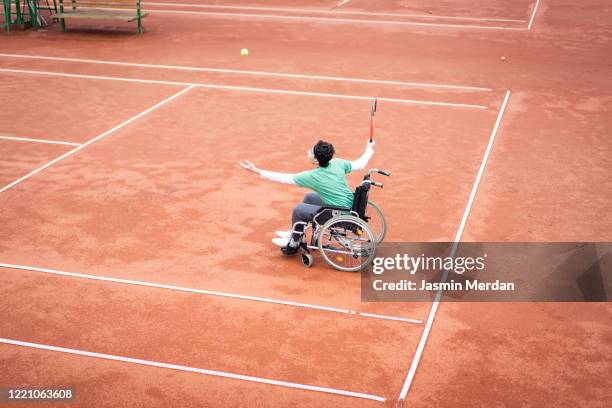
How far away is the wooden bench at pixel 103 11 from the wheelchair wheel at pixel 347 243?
42.7ft

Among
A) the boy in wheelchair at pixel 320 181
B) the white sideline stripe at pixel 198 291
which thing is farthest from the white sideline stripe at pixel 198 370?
the boy in wheelchair at pixel 320 181

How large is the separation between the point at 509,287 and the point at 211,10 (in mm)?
17635

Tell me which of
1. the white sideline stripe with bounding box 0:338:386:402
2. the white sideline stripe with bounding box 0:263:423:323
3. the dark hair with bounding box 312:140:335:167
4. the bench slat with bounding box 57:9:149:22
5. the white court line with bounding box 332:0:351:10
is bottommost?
the white sideline stripe with bounding box 0:338:386:402

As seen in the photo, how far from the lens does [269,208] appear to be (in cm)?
899

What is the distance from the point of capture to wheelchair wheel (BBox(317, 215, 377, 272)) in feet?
23.4

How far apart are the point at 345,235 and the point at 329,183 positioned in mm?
554

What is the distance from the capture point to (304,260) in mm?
7574

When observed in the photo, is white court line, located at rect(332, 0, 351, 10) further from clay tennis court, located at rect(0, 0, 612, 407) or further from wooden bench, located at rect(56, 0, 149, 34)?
wooden bench, located at rect(56, 0, 149, 34)

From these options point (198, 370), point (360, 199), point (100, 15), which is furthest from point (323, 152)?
point (100, 15)

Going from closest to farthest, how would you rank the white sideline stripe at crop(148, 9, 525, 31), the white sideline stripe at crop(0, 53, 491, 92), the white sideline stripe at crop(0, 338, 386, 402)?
the white sideline stripe at crop(0, 338, 386, 402), the white sideline stripe at crop(0, 53, 491, 92), the white sideline stripe at crop(148, 9, 525, 31)

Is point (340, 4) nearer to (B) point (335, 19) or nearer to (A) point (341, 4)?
(A) point (341, 4)

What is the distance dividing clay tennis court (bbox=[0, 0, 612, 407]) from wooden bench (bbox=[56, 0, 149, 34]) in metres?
0.62

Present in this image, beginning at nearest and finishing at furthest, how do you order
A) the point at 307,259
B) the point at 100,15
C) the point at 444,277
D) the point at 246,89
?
the point at 444,277, the point at 307,259, the point at 246,89, the point at 100,15

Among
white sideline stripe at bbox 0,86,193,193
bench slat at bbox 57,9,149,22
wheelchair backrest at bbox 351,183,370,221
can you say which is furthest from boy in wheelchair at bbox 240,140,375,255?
bench slat at bbox 57,9,149,22
